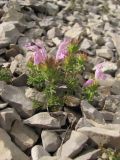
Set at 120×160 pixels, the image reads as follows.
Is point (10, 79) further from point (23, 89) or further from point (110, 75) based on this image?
point (110, 75)

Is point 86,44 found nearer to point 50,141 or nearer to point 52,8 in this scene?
point 52,8

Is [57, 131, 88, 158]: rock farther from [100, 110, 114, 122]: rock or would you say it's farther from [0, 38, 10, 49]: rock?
[0, 38, 10, 49]: rock

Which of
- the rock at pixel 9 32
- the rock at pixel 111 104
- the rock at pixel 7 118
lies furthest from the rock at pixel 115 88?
the rock at pixel 9 32

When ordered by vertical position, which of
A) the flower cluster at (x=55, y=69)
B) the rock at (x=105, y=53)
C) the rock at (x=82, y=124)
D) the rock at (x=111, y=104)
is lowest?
the rock at (x=105, y=53)

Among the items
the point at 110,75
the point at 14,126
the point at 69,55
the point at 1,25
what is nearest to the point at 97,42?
the point at 110,75

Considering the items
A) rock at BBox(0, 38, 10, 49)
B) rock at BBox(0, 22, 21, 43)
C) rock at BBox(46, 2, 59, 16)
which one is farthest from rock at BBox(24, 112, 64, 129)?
rock at BBox(46, 2, 59, 16)

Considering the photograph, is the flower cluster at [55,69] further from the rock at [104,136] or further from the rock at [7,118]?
the rock at [104,136]

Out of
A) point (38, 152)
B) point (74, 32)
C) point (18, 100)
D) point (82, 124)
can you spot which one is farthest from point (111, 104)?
point (74, 32)

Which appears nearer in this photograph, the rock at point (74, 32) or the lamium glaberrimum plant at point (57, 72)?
the lamium glaberrimum plant at point (57, 72)
